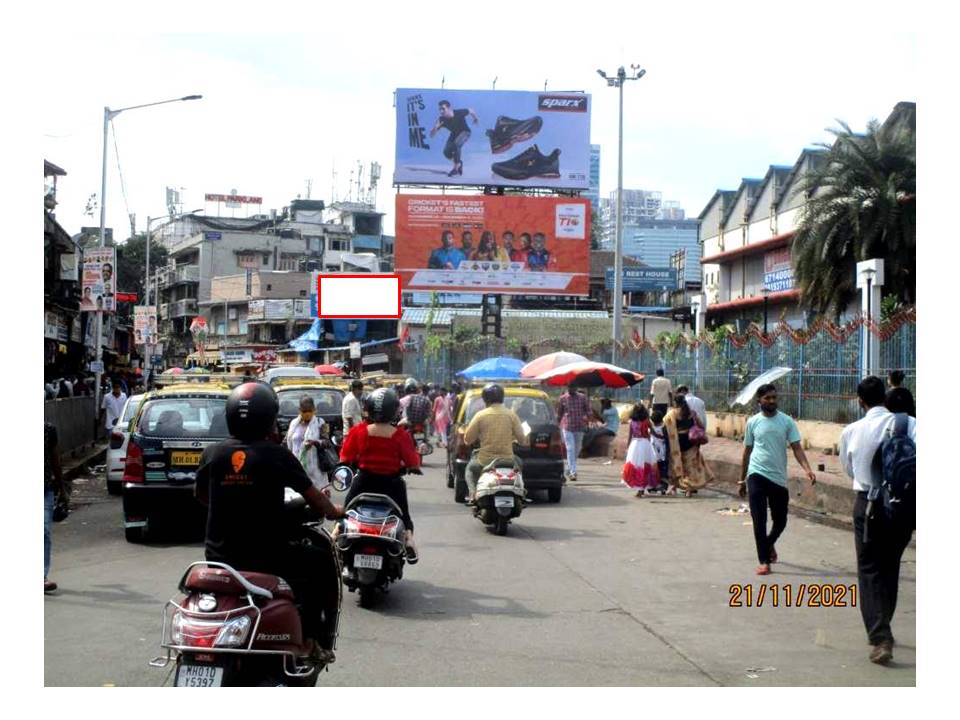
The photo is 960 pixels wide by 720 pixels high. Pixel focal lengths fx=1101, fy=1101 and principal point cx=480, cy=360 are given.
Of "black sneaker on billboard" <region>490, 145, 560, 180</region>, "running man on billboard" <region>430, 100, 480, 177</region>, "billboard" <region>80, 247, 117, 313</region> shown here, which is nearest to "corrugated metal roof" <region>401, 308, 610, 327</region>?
"black sneaker on billboard" <region>490, 145, 560, 180</region>

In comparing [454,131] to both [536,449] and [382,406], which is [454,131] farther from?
[382,406]

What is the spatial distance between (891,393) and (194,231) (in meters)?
69.6

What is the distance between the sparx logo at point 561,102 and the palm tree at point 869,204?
34.0ft

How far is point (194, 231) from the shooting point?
237 ft

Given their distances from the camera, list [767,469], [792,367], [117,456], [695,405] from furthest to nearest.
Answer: [792,367] < [695,405] < [117,456] < [767,469]

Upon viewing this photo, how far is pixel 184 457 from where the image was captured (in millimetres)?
11484

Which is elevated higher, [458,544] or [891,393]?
[891,393]

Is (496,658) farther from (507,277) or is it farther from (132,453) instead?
(507,277)

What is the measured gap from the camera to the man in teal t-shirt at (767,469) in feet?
31.1

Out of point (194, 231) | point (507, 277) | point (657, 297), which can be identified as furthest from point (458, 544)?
point (194, 231)
